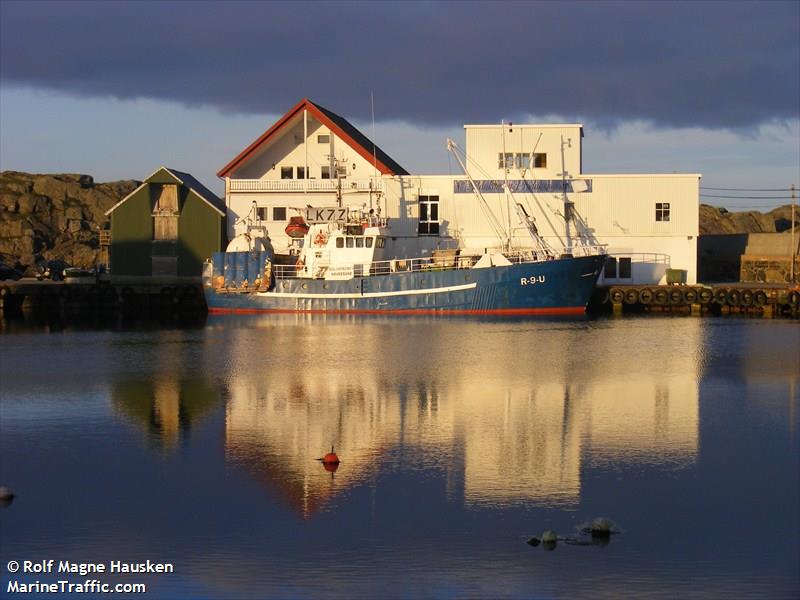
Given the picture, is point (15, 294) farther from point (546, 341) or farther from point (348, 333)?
point (546, 341)

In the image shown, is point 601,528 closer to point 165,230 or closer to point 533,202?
point 533,202

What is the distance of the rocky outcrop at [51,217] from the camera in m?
85.2

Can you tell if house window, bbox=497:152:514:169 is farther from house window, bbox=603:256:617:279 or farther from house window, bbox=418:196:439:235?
house window, bbox=603:256:617:279

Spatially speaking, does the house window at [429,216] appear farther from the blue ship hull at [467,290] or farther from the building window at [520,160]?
the blue ship hull at [467,290]

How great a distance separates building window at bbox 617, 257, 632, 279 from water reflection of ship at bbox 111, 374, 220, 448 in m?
27.1

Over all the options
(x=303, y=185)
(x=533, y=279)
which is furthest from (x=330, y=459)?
(x=303, y=185)

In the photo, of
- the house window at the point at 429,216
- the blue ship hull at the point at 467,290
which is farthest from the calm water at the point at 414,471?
the house window at the point at 429,216

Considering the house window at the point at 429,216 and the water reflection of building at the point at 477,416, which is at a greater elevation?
the house window at the point at 429,216

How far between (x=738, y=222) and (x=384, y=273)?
4688cm

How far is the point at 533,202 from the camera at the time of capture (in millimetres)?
50594

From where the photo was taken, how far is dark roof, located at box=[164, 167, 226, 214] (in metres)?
53.2

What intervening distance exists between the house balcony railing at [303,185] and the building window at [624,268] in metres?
11.1

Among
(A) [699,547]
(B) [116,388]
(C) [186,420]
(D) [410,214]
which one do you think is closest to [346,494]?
(A) [699,547]

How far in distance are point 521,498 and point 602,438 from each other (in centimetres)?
439
